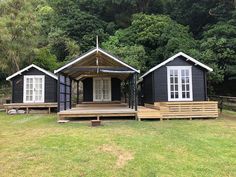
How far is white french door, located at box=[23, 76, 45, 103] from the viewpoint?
19.4 m

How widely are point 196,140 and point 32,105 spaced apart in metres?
13.2

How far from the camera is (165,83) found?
51.5 ft

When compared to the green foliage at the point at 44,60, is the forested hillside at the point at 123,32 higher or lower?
higher

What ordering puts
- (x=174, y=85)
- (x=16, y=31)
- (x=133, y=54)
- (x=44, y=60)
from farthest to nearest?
(x=44, y=60)
(x=133, y=54)
(x=16, y=31)
(x=174, y=85)

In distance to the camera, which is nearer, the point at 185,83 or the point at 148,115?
the point at 148,115

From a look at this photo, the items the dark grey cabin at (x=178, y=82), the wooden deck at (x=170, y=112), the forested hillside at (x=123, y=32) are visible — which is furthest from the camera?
the forested hillside at (x=123, y=32)

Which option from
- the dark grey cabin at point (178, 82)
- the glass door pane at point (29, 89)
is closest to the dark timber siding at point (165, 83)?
the dark grey cabin at point (178, 82)

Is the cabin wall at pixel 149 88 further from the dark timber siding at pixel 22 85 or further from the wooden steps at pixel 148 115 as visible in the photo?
the dark timber siding at pixel 22 85

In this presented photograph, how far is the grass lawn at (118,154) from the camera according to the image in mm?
5340

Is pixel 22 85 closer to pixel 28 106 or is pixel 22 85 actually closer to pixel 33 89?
pixel 33 89

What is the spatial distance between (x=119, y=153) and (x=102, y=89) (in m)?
14.6

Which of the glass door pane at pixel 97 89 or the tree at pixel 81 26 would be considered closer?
the glass door pane at pixel 97 89

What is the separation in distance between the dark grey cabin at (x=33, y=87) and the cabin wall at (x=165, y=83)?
25.2ft

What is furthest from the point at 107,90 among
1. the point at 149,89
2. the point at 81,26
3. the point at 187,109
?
the point at 81,26
